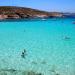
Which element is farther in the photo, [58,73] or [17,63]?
[17,63]

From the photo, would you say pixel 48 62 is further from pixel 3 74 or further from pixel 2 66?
pixel 3 74

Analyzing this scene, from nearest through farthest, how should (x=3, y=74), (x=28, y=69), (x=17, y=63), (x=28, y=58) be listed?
(x=3, y=74) → (x=28, y=69) → (x=17, y=63) → (x=28, y=58)

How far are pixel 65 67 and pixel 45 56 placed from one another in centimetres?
401

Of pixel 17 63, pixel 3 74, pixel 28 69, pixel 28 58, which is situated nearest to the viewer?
pixel 3 74

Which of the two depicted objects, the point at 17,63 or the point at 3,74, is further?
the point at 17,63

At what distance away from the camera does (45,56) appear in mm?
18453

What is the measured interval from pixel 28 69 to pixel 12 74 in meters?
1.48

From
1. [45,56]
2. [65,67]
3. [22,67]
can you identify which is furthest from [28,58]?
[65,67]

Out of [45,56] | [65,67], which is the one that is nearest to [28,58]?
[45,56]

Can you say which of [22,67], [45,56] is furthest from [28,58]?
[22,67]

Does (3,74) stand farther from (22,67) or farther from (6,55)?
(6,55)

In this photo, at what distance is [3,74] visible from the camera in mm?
13008

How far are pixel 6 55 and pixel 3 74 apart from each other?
5.88 metres

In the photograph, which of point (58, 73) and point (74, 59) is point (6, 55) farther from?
point (58, 73)
